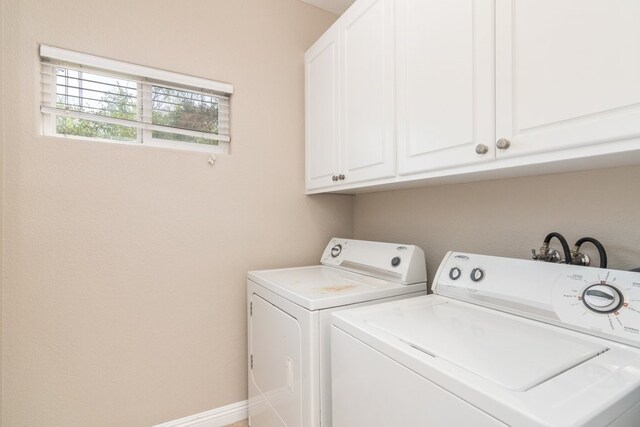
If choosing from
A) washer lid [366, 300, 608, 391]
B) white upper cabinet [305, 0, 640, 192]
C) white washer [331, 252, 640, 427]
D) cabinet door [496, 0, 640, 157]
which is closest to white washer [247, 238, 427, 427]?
white washer [331, 252, 640, 427]

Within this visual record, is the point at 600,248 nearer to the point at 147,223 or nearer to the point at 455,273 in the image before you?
the point at 455,273

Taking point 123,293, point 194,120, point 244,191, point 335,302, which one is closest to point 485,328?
point 335,302

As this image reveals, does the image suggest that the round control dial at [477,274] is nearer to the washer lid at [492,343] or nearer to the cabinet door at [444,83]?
the washer lid at [492,343]

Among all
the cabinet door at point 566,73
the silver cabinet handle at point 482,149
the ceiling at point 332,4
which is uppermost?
the ceiling at point 332,4

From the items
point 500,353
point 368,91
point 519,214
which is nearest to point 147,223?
point 368,91

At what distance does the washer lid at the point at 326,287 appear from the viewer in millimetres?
1216

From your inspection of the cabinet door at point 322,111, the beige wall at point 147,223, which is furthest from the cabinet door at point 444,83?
the beige wall at point 147,223

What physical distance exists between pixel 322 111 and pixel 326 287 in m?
1.10

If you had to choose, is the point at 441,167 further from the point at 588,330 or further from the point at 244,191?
the point at 244,191

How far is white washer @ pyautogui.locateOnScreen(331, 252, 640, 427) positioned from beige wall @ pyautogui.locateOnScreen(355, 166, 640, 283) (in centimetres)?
20

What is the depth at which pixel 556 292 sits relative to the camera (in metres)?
0.97

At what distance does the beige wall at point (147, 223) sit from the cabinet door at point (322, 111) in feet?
0.42

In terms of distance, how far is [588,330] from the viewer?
2.85 feet

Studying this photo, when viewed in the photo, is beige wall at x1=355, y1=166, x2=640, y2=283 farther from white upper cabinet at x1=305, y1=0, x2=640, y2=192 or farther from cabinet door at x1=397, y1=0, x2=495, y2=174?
cabinet door at x1=397, y1=0, x2=495, y2=174
